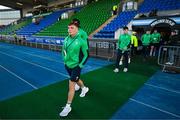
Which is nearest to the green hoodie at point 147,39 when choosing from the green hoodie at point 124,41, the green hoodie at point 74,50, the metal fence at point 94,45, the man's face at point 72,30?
the metal fence at point 94,45

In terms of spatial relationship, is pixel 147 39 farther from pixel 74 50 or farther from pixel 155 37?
pixel 74 50

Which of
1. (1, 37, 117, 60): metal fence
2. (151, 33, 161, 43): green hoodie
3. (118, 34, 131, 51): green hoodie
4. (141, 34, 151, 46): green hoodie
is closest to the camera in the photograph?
(118, 34, 131, 51): green hoodie

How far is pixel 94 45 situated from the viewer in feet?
42.2

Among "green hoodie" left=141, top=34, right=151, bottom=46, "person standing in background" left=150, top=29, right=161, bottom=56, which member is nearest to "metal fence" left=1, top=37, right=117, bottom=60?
"green hoodie" left=141, top=34, right=151, bottom=46

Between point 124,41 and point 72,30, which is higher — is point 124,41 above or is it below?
below

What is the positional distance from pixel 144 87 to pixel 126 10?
15.4m

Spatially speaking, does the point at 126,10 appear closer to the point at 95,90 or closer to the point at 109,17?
the point at 109,17

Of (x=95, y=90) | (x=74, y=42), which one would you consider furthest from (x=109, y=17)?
(x=74, y=42)

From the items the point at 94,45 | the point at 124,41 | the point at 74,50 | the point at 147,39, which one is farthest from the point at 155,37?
the point at 74,50

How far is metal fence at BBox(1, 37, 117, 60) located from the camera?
1137 centimetres

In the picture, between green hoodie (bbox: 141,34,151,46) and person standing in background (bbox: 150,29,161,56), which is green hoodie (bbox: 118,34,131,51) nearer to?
green hoodie (bbox: 141,34,151,46)

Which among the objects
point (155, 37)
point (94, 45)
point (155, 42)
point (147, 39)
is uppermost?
point (155, 37)

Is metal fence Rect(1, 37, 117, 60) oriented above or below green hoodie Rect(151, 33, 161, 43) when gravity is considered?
below

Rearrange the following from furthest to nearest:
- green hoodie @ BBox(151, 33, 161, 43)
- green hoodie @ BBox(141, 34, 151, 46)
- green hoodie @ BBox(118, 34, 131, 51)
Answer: green hoodie @ BBox(151, 33, 161, 43), green hoodie @ BBox(141, 34, 151, 46), green hoodie @ BBox(118, 34, 131, 51)
